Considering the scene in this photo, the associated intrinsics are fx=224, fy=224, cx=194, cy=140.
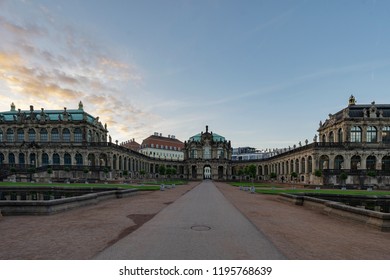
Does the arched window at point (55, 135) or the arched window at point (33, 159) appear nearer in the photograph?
the arched window at point (33, 159)

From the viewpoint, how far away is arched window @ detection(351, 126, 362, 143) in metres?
60.2

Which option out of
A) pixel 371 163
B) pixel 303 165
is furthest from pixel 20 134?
pixel 371 163

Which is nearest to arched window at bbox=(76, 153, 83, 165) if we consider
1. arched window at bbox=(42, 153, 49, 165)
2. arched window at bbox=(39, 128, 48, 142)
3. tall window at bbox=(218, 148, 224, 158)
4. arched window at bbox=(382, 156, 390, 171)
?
arched window at bbox=(42, 153, 49, 165)

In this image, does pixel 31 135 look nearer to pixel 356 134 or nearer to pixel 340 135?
pixel 340 135

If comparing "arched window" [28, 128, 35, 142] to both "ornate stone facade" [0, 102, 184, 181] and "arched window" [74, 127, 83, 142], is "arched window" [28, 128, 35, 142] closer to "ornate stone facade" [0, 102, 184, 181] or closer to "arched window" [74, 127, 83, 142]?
"ornate stone facade" [0, 102, 184, 181]

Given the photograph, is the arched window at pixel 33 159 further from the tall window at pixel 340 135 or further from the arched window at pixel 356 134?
the arched window at pixel 356 134

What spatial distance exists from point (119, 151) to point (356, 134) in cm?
6731

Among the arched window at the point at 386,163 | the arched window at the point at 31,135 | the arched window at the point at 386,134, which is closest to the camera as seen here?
the arched window at the point at 386,163

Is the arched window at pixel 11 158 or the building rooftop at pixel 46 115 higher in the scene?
the building rooftop at pixel 46 115

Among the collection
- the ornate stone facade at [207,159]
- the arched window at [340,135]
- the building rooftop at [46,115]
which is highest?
the building rooftop at [46,115]

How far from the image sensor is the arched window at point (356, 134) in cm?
6025

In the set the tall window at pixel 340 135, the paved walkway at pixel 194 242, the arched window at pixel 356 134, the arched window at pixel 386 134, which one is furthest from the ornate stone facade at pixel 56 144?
the arched window at pixel 386 134

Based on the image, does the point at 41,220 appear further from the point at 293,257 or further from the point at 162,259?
the point at 293,257
